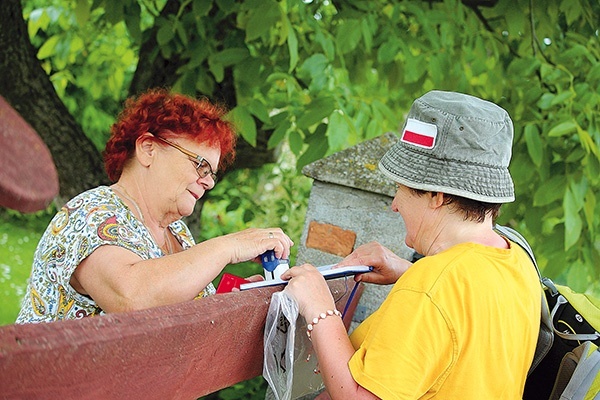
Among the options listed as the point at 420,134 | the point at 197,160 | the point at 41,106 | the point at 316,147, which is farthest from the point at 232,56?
the point at 420,134

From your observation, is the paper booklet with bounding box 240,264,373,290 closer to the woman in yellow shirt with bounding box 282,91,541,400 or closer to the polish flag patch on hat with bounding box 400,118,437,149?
the woman in yellow shirt with bounding box 282,91,541,400

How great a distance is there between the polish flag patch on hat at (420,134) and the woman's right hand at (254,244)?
0.52 m

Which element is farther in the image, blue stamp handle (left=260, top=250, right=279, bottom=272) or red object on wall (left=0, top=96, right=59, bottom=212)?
blue stamp handle (left=260, top=250, right=279, bottom=272)

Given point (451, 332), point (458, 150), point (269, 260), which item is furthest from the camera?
point (269, 260)

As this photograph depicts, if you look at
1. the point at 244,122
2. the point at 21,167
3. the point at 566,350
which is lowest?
the point at 566,350

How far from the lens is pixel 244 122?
3.47 m

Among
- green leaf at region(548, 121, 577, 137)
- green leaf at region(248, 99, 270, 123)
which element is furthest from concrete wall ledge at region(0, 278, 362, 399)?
green leaf at region(548, 121, 577, 137)

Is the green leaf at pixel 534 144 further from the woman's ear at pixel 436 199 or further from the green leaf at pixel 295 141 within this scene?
the woman's ear at pixel 436 199

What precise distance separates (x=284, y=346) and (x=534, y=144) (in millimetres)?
2029

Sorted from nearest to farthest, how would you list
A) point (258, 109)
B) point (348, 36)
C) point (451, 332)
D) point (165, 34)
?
point (451, 332) < point (258, 109) < point (348, 36) < point (165, 34)

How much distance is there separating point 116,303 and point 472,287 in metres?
0.89

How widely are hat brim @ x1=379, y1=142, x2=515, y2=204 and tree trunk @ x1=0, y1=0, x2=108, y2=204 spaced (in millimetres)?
2967

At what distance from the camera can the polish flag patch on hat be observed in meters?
1.89

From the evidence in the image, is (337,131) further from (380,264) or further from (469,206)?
(469,206)
